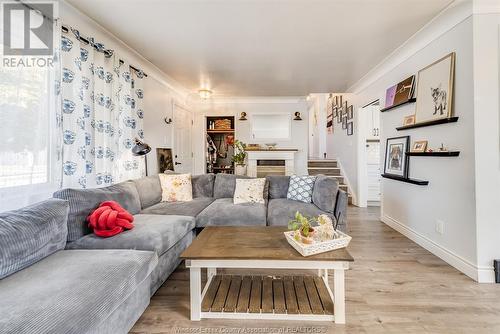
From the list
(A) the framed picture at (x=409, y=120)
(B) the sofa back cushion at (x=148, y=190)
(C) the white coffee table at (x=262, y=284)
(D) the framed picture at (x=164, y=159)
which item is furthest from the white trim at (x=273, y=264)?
(D) the framed picture at (x=164, y=159)

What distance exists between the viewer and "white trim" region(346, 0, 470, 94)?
2.19 metres

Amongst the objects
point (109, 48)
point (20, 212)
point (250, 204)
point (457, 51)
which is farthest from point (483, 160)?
point (109, 48)

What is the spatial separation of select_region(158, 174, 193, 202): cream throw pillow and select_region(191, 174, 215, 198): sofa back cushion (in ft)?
0.61

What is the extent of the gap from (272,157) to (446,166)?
3.76m

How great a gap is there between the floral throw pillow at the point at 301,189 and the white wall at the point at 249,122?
290 centimetres

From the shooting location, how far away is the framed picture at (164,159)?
4086mm

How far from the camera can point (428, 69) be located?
2.70 meters

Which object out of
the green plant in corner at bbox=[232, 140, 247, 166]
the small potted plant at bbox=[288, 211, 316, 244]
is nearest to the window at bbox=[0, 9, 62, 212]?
the small potted plant at bbox=[288, 211, 316, 244]

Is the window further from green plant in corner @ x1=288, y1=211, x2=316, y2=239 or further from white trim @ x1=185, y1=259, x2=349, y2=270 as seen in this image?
green plant in corner @ x1=288, y1=211, x2=316, y2=239

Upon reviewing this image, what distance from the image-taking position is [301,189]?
10.4ft

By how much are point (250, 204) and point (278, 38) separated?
6.57 ft

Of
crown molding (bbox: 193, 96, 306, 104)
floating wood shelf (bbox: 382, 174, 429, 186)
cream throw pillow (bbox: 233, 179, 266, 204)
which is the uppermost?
crown molding (bbox: 193, 96, 306, 104)

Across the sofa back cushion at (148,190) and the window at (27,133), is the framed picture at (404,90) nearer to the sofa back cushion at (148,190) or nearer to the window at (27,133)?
the sofa back cushion at (148,190)

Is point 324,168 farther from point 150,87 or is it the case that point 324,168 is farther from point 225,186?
point 150,87
